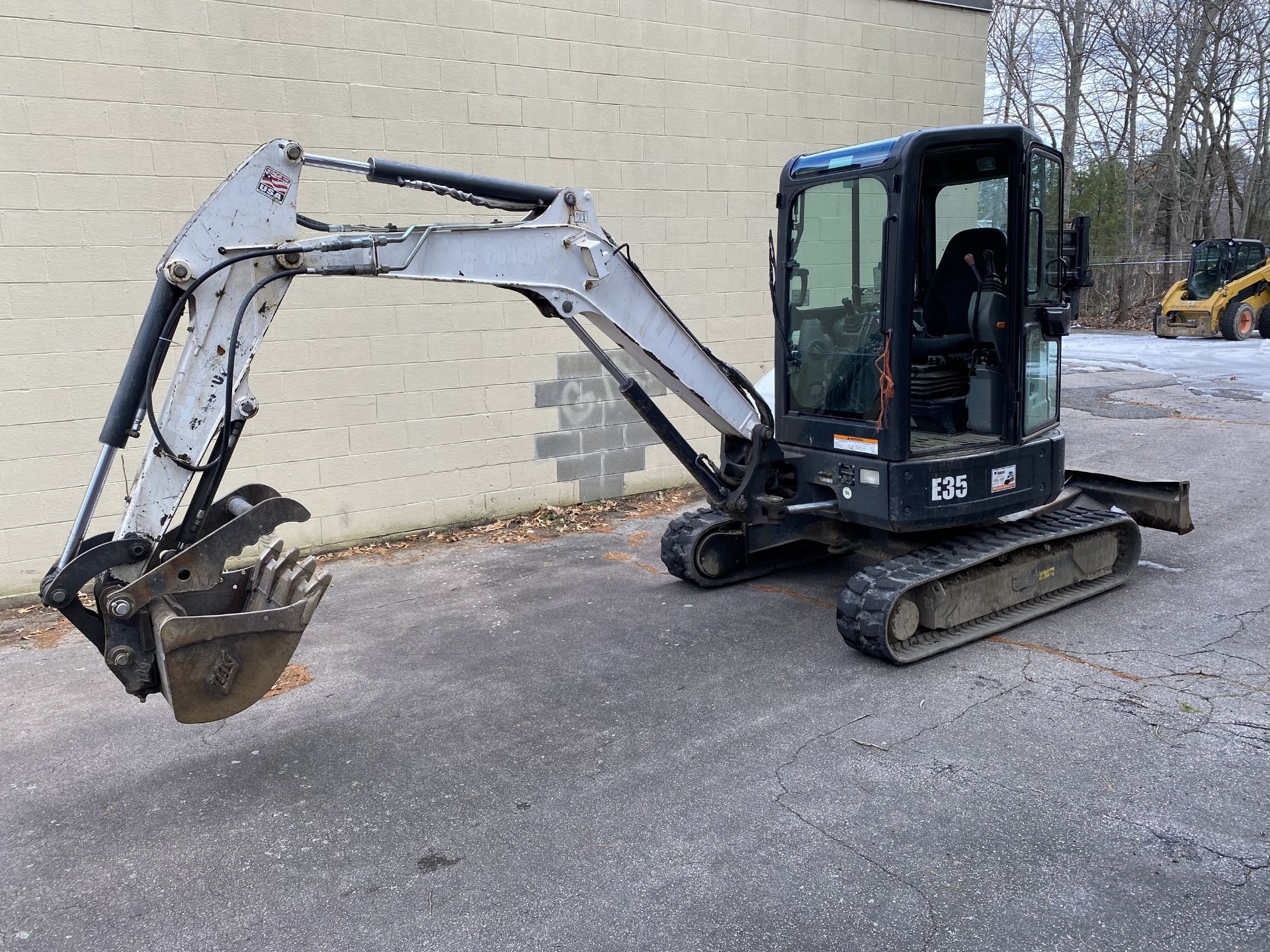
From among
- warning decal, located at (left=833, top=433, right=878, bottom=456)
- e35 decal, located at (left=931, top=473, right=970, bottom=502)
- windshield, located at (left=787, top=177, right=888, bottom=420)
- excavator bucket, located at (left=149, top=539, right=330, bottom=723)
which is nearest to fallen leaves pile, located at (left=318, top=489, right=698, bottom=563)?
windshield, located at (left=787, top=177, right=888, bottom=420)

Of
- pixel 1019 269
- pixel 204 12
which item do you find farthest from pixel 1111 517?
pixel 204 12

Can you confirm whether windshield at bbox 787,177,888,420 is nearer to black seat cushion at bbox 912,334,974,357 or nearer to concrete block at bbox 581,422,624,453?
black seat cushion at bbox 912,334,974,357

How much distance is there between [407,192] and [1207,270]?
67.6 feet

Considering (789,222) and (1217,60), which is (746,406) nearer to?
(789,222)

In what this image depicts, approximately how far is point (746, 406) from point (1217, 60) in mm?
28896

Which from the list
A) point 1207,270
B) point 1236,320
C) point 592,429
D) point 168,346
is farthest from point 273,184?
point 1207,270

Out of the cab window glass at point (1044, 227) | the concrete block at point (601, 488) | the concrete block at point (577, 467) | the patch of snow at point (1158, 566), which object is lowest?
the patch of snow at point (1158, 566)

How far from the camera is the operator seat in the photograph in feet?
19.9

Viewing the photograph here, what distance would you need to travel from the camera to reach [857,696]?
495 cm

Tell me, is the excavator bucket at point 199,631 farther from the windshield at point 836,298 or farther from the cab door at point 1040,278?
the cab door at point 1040,278

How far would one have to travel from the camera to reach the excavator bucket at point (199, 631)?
3.60 meters

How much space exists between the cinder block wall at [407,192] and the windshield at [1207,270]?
1447 centimetres

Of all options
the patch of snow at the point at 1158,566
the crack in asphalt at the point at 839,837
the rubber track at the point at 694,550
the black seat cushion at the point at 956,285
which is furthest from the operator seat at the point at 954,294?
the crack in asphalt at the point at 839,837

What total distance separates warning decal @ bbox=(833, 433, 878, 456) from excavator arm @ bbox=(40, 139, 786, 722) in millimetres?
2382
